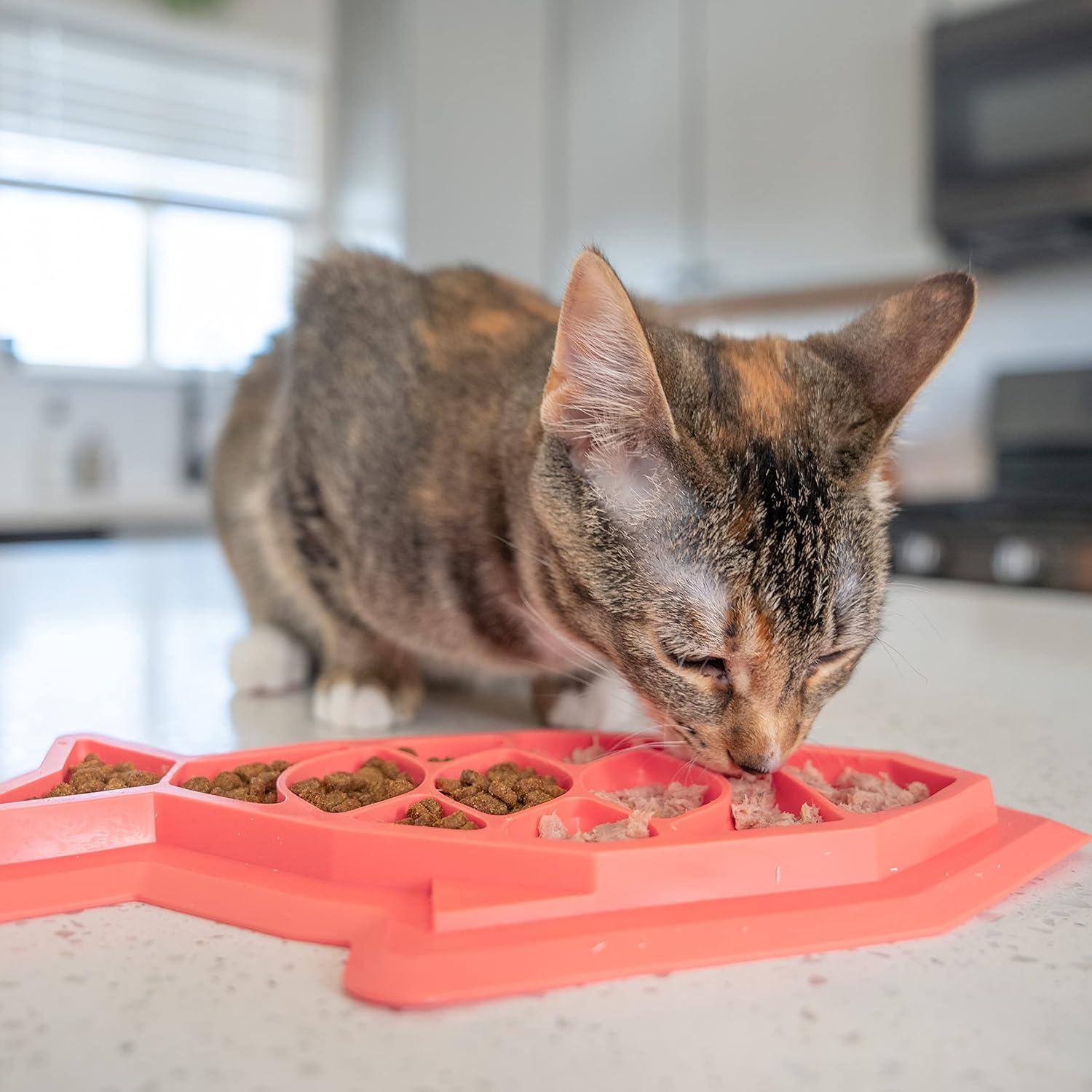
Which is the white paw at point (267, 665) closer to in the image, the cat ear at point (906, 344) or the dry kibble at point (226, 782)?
the dry kibble at point (226, 782)

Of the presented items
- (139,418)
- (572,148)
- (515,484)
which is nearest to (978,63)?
(572,148)

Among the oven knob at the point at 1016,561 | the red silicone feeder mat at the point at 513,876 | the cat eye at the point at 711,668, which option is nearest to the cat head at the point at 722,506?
the cat eye at the point at 711,668

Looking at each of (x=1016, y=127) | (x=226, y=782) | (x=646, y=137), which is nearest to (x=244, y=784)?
(x=226, y=782)

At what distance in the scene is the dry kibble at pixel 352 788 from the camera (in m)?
0.61

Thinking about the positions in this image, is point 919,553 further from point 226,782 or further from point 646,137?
point 226,782

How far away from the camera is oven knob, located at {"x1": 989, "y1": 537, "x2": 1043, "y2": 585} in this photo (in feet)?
7.79

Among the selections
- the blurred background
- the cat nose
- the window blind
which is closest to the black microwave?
the blurred background

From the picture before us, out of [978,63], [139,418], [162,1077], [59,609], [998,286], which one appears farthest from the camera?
[139,418]

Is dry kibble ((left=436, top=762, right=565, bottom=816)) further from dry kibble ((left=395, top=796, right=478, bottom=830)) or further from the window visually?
the window

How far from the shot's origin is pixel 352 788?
64 cm

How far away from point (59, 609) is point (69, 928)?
120 cm

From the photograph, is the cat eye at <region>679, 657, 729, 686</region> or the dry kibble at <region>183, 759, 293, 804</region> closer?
the dry kibble at <region>183, 759, 293, 804</region>

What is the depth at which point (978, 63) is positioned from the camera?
2656 mm

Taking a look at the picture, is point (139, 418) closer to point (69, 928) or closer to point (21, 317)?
point (21, 317)
